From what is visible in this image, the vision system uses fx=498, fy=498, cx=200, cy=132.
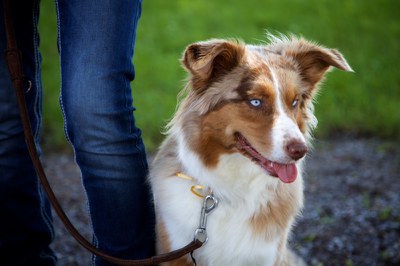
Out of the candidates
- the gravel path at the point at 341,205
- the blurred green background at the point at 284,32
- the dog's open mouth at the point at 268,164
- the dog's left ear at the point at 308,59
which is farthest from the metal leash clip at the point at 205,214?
the blurred green background at the point at 284,32

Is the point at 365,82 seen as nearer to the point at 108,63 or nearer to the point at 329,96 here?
the point at 329,96

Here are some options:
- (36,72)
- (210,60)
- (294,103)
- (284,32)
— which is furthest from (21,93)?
(284,32)

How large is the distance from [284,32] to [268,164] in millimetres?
5619

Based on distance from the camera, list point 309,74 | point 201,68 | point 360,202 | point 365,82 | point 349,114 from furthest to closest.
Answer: point 365,82
point 349,114
point 360,202
point 309,74
point 201,68

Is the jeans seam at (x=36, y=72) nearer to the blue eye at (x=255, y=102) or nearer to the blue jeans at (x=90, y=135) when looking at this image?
the blue jeans at (x=90, y=135)

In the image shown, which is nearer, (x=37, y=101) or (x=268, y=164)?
(x=268, y=164)

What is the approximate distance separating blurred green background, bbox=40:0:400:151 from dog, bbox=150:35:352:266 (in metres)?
2.47

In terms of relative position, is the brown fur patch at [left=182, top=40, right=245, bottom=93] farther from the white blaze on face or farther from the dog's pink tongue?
the dog's pink tongue

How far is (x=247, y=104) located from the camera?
2598mm

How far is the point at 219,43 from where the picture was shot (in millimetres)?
2521

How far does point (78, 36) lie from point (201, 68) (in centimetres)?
61

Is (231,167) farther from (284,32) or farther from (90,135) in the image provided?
(284,32)

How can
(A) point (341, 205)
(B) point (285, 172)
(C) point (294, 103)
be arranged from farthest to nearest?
(A) point (341, 205) < (C) point (294, 103) < (B) point (285, 172)

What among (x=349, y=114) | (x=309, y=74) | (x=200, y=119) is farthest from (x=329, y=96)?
(x=200, y=119)
